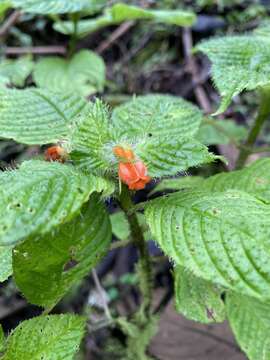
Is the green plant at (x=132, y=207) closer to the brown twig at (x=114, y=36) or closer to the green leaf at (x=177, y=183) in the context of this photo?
the green leaf at (x=177, y=183)

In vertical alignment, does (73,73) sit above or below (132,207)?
below

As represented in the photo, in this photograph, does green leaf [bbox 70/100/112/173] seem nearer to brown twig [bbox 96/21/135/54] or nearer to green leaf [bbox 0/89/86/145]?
green leaf [bbox 0/89/86/145]

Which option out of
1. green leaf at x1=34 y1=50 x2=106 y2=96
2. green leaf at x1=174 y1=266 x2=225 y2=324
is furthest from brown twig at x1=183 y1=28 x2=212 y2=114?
green leaf at x1=174 y1=266 x2=225 y2=324

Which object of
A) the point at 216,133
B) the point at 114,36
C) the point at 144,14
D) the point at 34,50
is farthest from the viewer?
the point at 114,36

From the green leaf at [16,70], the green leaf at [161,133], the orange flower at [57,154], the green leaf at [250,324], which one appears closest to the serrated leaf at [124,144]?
the green leaf at [161,133]

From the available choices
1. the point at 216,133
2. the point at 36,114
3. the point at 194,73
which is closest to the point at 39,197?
the point at 36,114

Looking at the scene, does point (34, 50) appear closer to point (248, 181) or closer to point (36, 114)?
point (36, 114)
